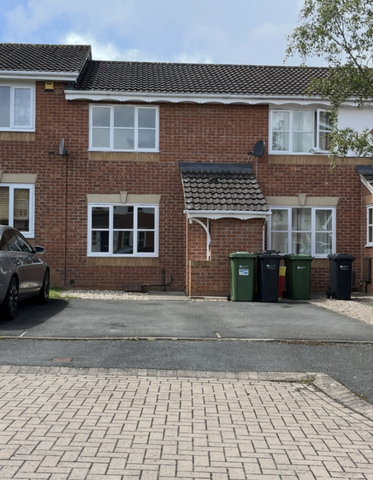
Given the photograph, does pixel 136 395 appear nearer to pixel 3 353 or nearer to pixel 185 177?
pixel 3 353

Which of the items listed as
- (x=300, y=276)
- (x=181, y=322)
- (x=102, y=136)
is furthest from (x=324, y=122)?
(x=181, y=322)

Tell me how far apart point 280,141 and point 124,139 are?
4.55m

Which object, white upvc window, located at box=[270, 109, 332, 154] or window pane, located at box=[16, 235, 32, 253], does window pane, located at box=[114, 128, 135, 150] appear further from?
window pane, located at box=[16, 235, 32, 253]

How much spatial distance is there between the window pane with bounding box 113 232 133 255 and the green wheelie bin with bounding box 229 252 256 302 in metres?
3.75

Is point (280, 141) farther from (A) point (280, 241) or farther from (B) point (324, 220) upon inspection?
(A) point (280, 241)

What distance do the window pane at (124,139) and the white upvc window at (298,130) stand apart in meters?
4.11

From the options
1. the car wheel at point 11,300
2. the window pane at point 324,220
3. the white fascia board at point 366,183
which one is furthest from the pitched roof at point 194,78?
the car wheel at point 11,300

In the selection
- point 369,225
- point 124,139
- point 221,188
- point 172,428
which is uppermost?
point 124,139

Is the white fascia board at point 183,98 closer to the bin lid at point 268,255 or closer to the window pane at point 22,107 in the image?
the window pane at point 22,107

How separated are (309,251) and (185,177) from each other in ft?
14.1

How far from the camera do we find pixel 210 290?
50.3ft

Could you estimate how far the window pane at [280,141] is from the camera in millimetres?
17641

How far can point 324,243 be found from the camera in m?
17.7

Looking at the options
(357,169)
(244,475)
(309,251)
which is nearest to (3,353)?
(244,475)
